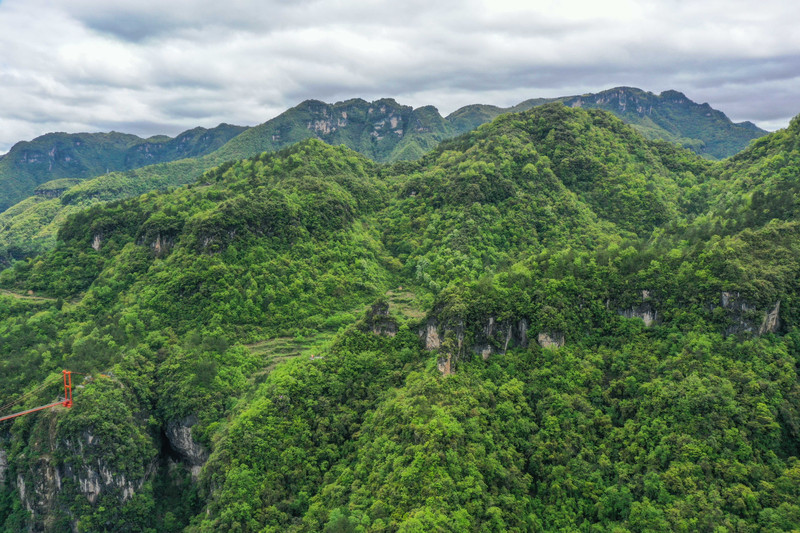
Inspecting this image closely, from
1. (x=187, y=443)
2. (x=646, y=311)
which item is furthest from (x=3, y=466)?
(x=646, y=311)

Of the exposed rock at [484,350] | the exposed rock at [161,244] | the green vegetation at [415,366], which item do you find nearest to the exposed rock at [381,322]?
the green vegetation at [415,366]

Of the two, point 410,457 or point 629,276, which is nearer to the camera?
point 410,457

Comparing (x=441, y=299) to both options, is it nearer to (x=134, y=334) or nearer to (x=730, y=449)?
(x=730, y=449)

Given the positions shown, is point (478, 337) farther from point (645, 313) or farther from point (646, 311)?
point (646, 311)

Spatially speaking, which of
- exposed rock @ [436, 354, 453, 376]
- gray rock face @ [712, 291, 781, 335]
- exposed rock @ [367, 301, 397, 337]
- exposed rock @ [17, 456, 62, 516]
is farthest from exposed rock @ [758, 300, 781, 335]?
exposed rock @ [17, 456, 62, 516]

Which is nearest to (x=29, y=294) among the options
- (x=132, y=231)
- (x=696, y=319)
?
(x=132, y=231)

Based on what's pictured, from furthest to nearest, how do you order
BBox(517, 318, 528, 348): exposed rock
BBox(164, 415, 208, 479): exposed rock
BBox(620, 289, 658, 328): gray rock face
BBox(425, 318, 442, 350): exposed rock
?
BBox(164, 415, 208, 479): exposed rock → BBox(425, 318, 442, 350): exposed rock → BBox(517, 318, 528, 348): exposed rock → BBox(620, 289, 658, 328): gray rock face

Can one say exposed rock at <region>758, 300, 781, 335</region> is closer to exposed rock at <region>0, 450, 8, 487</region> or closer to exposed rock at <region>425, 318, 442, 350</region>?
exposed rock at <region>425, 318, 442, 350</region>
